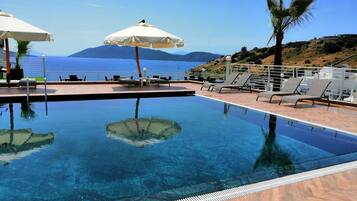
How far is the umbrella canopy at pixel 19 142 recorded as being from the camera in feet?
18.9

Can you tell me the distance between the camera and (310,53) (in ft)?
160

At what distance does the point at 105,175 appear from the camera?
4914 mm

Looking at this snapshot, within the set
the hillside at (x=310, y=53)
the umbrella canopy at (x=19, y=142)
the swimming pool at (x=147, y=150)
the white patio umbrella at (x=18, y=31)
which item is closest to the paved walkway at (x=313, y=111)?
the swimming pool at (x=147, y=150)

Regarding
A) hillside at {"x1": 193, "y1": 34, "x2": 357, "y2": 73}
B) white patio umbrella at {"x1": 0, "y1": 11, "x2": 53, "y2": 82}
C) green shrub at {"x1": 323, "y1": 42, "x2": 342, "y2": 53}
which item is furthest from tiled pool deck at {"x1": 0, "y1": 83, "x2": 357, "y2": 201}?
green shrub at {"x1": 323, "y1": 42, "x2": 342, "y2": 53}

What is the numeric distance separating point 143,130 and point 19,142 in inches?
97.3

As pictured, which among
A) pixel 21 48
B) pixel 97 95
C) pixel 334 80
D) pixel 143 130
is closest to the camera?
pixel 143 130

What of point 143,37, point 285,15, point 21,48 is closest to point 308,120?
point 143,37

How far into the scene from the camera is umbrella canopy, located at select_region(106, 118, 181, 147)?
6836mm

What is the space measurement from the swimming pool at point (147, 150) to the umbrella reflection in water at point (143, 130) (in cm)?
2

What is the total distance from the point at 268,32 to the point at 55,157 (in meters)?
13.1

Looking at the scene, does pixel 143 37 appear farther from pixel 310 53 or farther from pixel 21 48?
pixel 310 53

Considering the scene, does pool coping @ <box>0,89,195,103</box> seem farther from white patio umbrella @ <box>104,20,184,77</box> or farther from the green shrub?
the green shrub

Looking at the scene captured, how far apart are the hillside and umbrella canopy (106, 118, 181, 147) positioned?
3429 centimetres

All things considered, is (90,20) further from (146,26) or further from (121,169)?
(121,169)
